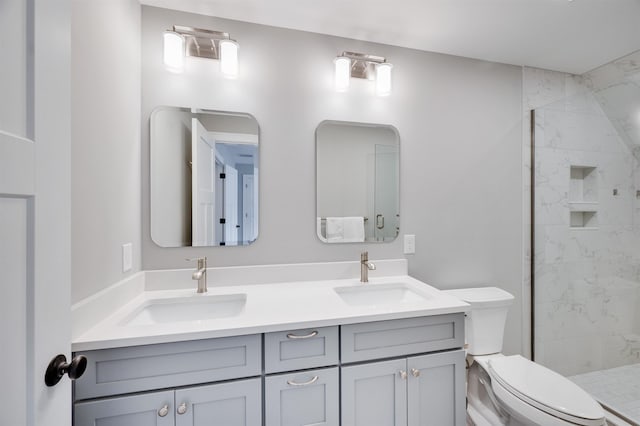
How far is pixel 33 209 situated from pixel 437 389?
5.00 ft

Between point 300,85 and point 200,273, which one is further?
point 300,85

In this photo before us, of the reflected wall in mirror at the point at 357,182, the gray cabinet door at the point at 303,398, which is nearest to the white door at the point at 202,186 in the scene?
the reflected wall in mirror at the point at 357,182

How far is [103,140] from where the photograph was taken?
114cm

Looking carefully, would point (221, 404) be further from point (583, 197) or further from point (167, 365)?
point (583, 197)

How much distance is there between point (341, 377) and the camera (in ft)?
3.84

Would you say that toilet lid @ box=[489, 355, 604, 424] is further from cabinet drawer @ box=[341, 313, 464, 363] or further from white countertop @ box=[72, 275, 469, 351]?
white countertop @ box=[72, 275, 469, 351]

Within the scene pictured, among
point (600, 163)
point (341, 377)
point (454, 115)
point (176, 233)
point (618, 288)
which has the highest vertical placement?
point (454, 115)

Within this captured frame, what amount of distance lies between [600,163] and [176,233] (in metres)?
2.83

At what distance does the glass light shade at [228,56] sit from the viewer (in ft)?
5.04

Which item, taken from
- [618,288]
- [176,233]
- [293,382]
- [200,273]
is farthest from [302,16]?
[618,288]

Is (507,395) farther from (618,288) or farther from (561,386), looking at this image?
(618,288)

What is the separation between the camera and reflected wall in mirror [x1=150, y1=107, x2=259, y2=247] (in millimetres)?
1524

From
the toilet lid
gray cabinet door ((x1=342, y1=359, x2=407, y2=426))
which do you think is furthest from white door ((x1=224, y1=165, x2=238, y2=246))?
the toilet lid

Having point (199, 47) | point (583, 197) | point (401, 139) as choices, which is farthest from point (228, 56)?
point (583, 197)
